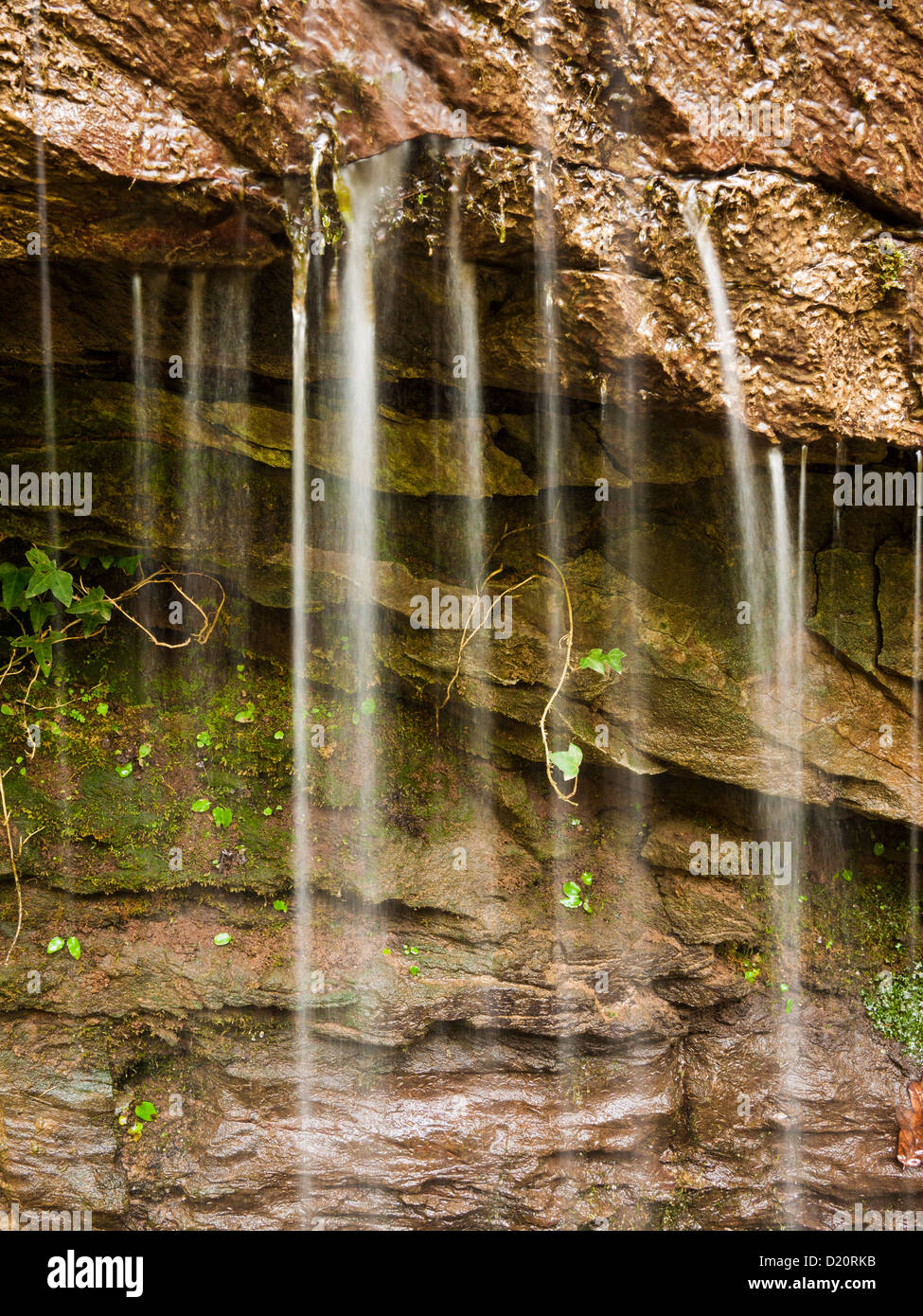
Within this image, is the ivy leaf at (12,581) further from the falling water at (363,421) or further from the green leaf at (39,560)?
the falling water at (363,421)

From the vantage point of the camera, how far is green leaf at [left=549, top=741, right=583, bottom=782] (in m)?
4.48

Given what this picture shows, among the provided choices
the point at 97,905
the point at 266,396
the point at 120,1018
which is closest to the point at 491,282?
the point at 266,396

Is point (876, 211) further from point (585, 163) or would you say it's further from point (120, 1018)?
point (120, 1018)

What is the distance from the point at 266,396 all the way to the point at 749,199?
253 centimetres
